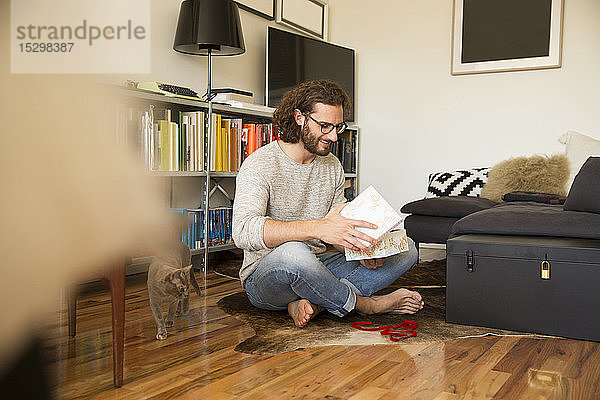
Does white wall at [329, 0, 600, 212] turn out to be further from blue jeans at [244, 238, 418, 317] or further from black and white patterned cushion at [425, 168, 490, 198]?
blue jeans at [244, 238, 418, 317]

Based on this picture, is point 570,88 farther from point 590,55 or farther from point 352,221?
point 352,221

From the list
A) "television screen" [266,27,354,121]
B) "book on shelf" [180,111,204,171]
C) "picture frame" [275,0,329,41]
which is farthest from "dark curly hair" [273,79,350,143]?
"picture frame" [275,0,329,41]

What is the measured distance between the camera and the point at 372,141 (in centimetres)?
509

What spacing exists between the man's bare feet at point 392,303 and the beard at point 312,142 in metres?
0.56

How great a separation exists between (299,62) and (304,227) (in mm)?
2755

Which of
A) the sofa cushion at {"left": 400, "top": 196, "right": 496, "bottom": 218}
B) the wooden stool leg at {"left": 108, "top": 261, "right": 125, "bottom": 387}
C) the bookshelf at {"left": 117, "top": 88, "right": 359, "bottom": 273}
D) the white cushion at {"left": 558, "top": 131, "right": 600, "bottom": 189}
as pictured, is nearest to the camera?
the wooden stool leg at {"left": 108, "top": 261, "right": 125, "bottom": 387}

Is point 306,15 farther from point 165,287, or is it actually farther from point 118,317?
point 118,317

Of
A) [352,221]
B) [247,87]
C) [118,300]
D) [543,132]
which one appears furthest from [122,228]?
[543,132]

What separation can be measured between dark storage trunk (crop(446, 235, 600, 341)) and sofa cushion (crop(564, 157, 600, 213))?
10.5 inches

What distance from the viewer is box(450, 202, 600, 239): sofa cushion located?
2.18m

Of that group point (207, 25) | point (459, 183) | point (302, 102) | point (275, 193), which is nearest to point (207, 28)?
point (207, 25)

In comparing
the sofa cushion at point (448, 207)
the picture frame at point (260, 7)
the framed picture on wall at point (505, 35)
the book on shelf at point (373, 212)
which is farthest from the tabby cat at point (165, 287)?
the framed picture on wall at point (505, 35)

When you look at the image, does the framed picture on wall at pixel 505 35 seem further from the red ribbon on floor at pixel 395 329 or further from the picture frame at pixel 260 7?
the red ribbon on floor at pixel 395 329

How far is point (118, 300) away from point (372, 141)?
3880 millimetres
